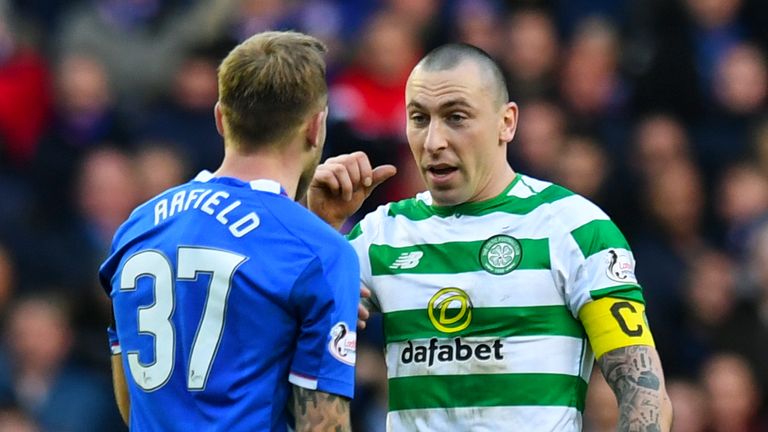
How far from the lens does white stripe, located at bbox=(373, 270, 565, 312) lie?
515cm

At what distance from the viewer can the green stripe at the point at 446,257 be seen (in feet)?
17.1


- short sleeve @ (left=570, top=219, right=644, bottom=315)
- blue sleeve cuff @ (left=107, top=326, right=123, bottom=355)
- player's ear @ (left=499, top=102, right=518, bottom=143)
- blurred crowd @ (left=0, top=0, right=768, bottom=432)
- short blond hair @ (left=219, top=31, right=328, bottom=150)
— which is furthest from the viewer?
blurred crowd @ (left=0, top=0, right=768, bottom=432)

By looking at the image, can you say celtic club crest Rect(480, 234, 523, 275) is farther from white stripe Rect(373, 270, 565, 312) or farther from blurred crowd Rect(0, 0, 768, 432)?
blurred crowd Rect(0, 0, 768, 432)

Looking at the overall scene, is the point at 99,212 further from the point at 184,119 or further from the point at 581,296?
the point at 581,296

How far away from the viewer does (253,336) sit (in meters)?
4.31

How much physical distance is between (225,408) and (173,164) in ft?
19.3

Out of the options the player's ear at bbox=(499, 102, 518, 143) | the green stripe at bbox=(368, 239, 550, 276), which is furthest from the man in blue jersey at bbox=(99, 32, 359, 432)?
the player's ear at bbox=(499, 102, 518, 143)

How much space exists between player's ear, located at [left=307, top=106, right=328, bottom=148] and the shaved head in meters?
0.91

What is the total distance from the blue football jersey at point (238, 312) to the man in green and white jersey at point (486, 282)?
0.74m

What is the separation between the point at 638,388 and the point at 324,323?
118cm

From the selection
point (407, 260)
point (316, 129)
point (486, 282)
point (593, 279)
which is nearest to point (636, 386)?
point (593, 279)

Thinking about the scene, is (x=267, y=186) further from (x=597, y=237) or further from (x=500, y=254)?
(x=597, y=237)

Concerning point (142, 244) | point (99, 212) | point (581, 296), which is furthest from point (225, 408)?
point (99, 212)

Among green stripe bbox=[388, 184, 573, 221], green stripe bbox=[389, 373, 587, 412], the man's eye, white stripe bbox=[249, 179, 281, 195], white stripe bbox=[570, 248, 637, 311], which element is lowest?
green stripe bbox=[389, 373, 587, 412]
